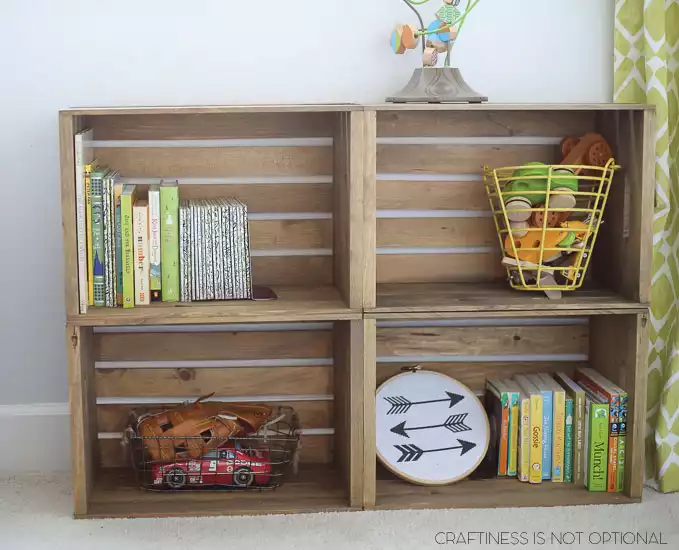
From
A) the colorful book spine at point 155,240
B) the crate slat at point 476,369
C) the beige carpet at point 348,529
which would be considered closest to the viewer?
the beige carpet at point 348,529

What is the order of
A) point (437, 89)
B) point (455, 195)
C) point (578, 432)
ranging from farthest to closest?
point (455, 195) → point (578, 432) → point (437, 89)

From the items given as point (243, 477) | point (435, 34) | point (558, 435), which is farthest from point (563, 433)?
point (435, 34)

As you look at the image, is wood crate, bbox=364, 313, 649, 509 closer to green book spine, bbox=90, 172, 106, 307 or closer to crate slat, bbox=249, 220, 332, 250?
crate slat, bbox=249, 220, 332, 250

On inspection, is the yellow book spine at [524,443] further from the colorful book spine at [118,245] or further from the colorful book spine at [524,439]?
the colorful book spine at [118,245]

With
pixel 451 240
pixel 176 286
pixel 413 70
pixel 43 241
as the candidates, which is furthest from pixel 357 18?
pixel 43 241

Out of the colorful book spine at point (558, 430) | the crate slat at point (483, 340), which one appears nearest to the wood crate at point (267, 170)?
the crate slat at point (483, 340)

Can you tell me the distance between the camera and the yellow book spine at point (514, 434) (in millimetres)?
2271

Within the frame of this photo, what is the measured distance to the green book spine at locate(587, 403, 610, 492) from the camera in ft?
7.25

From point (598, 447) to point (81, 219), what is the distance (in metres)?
1.27

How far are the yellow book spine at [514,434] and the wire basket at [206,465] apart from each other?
1.70ft

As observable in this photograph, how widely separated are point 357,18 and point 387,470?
1.09 meters

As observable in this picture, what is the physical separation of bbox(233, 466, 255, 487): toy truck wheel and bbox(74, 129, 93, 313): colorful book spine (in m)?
0.52

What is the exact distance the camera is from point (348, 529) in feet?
6.72

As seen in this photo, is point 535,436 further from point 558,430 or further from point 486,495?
point 486,495
